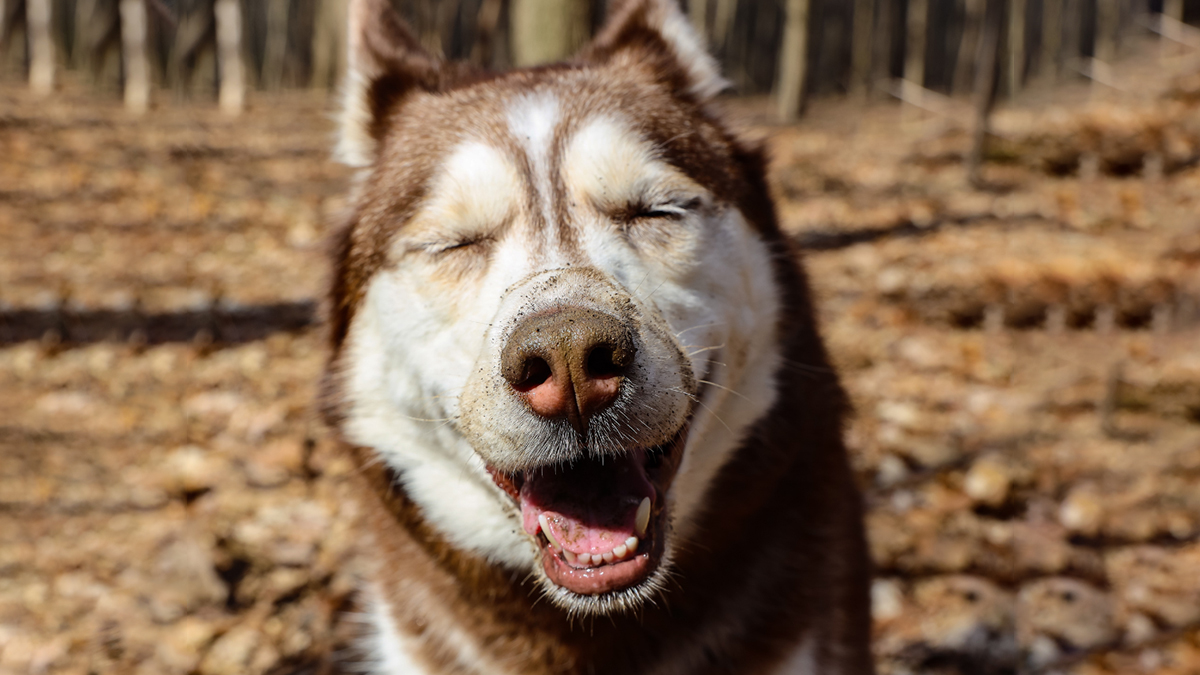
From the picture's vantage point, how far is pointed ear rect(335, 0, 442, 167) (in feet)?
9.54

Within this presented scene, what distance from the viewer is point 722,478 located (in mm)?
2520

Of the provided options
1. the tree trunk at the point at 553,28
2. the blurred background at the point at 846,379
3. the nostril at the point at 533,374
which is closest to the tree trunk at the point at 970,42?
the blurred background at the point at 846,379

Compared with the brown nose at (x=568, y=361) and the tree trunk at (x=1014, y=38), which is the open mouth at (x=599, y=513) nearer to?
the brown nose at (x=568, y=361)

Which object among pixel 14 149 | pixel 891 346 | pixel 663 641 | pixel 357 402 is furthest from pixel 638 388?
pixel 14 149

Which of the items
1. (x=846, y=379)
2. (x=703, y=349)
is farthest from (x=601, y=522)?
(x=846, y=379)

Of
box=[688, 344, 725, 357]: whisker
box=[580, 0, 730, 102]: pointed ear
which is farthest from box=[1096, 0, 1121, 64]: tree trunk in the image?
box=[688, 344, 725, 357]: whisker

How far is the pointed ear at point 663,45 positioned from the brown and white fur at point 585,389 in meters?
0.02

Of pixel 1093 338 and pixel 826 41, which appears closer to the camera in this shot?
pixel 1093 338

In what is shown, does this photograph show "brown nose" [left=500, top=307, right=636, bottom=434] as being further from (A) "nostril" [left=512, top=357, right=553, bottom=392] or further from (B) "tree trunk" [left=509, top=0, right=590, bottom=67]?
(B) "tree trunk" [left=509, top=0, right=590, bottom=67]

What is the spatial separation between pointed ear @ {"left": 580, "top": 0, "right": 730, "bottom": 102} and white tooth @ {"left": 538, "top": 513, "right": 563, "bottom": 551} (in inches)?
64.1

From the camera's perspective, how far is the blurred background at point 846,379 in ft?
11.6

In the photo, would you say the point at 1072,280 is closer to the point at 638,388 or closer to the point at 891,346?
the point at 891,346

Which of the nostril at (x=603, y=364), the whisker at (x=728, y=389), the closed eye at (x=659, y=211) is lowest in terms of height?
the whisker at (x=728, y=389)

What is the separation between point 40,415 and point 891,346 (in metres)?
6.09
